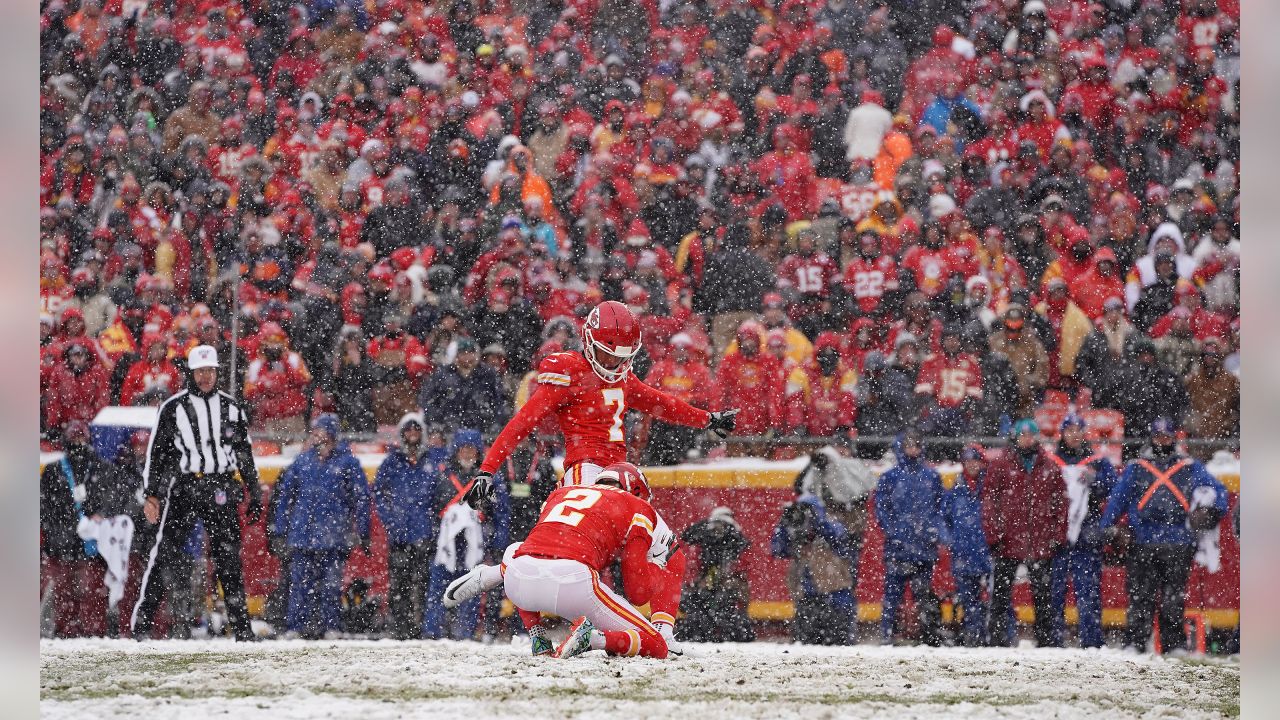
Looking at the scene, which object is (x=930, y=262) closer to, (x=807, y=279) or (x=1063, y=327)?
(x=807, y=279)

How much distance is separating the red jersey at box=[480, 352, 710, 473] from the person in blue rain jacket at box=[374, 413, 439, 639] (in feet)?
9.74

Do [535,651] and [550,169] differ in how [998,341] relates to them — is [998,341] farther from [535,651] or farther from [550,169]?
[535,651]

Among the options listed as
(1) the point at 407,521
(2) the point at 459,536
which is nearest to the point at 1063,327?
(2) the point at 459,536

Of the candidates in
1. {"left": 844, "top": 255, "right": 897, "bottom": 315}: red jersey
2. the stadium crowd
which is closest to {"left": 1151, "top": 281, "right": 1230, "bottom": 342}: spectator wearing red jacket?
the stadium crowd

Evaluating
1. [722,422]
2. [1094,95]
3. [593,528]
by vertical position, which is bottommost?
[593,528]

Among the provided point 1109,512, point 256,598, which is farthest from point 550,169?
point 1109,512

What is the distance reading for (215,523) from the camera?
12336mm

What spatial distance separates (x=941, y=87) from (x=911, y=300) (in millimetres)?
3553

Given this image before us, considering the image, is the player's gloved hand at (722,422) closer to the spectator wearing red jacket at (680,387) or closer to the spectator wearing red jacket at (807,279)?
the spectator wearing red jacket at (680,387)

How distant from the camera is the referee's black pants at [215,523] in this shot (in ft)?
40.3

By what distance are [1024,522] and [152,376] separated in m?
7.36

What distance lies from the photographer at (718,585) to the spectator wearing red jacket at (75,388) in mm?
5167

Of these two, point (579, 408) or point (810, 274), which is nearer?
point (579, 408)

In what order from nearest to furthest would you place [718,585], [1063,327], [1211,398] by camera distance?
[718,585] < [1211,398] < [1063,327]
